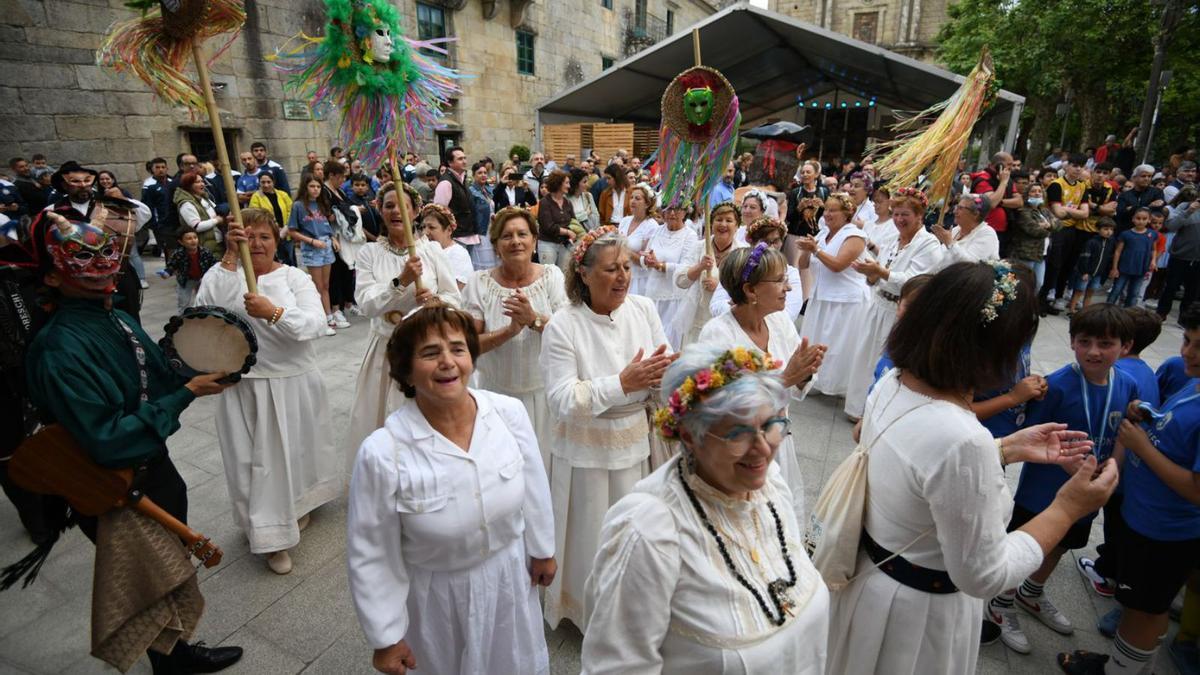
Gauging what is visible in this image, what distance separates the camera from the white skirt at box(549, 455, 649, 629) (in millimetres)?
3008

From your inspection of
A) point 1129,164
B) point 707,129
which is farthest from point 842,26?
point 707,129

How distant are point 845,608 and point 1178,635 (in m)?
2.48

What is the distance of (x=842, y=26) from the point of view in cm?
4591

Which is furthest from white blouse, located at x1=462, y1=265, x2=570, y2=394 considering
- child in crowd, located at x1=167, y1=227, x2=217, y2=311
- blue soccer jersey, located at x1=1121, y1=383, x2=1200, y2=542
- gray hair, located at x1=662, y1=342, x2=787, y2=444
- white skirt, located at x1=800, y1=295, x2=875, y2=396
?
child in crowd, located at x1=167, y1=227, x2=217, y2=311

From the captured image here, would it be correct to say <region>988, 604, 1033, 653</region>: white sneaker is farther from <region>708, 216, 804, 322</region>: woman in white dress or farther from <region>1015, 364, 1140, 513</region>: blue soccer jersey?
<region>708, 216, 804, 322</region>: woman in white dress

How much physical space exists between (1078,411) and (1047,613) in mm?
1239

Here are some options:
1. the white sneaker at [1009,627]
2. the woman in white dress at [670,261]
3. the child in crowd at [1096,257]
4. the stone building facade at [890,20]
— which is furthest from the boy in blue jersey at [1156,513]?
the stone building facade at [890,20]

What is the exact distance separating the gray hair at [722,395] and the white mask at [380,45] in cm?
253

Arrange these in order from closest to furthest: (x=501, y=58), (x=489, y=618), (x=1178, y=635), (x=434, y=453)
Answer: (x=434, y=453) < (x=489, y=618) < (x=1178, y=635) < (x=501, y=58)

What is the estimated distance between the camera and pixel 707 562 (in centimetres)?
154

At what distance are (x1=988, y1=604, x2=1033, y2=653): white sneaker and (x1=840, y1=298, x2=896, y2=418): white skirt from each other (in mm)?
2723

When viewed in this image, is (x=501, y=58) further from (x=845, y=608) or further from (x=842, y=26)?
(x=842, y=26)

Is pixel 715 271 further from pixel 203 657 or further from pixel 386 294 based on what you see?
pixel 203 657

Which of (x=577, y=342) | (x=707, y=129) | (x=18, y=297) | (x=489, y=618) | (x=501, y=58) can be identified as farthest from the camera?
(x=501, y=58)
